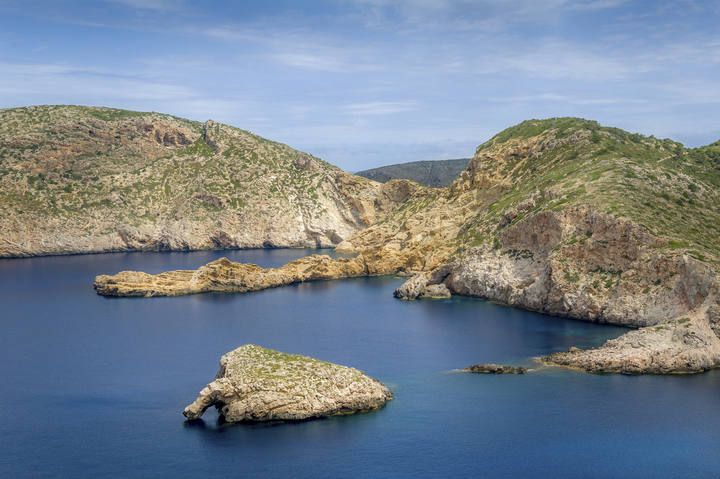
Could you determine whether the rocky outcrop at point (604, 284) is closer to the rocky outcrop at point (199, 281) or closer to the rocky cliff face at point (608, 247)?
the rocky cliff face at point (608, 247)

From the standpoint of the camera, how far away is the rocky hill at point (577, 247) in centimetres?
8144

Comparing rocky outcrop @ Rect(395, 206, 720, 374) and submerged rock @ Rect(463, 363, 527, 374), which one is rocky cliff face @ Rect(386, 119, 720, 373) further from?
submerged rock @ Rect(463, 363, 527, 374)

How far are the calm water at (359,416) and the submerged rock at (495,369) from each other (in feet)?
5.53

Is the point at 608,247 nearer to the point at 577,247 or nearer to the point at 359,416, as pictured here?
the point at 577,247

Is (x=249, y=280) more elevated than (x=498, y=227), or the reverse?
(x=498, y=227)

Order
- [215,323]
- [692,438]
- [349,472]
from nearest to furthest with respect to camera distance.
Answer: [349,472] < [692,438] < [215,323]

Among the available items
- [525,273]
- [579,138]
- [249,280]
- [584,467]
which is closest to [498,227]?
[525,273]

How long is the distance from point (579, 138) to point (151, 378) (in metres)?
85.4

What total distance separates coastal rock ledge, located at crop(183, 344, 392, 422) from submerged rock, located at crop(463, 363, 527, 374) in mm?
14235

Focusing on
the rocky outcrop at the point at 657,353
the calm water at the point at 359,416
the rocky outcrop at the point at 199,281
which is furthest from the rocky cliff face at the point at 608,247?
the rocky outcrop at the point at 199,281

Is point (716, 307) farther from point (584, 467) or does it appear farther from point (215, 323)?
point (215, 323)

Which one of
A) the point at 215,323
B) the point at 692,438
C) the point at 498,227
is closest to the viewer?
the point at 692,438

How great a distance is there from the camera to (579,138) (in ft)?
447

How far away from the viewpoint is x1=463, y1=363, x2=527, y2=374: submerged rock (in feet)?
251
